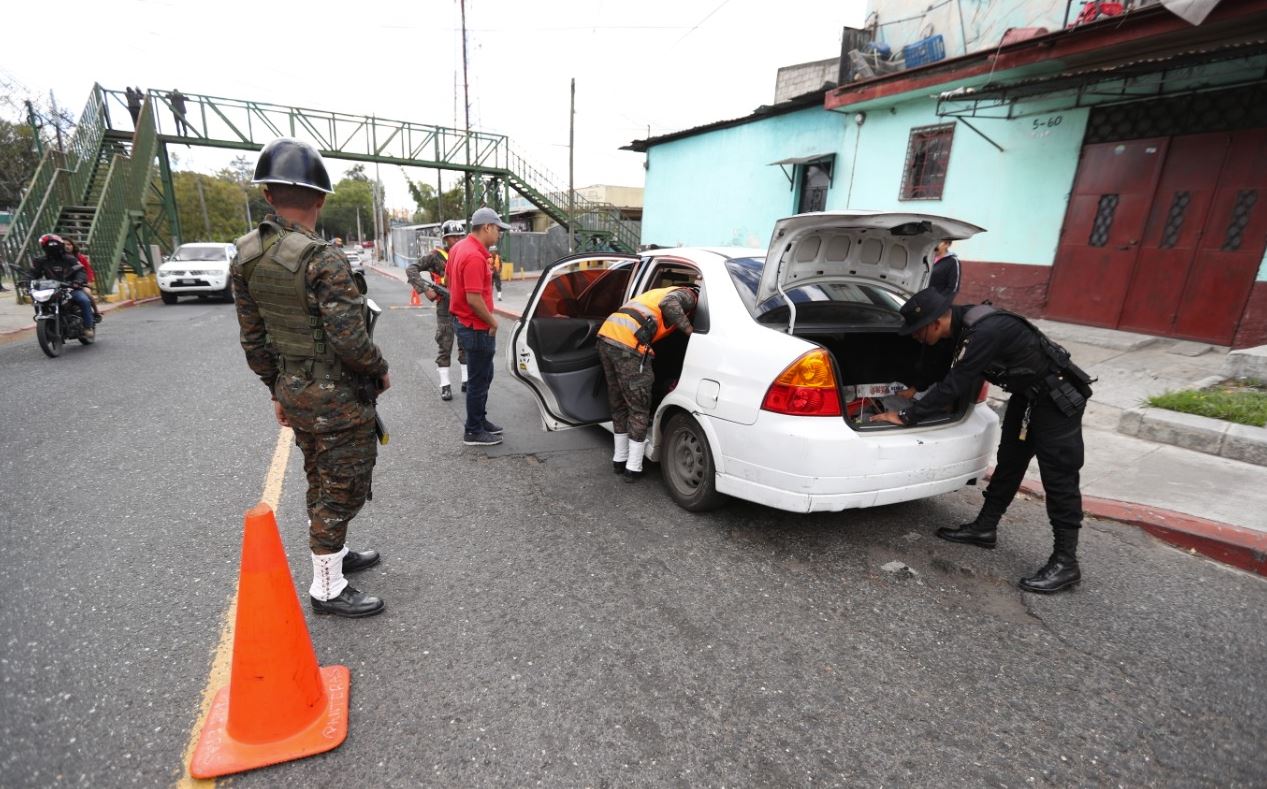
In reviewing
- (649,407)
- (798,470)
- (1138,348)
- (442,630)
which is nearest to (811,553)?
(798,470)

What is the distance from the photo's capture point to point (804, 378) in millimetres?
Answer: 2852

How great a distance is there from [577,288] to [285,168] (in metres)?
2.89

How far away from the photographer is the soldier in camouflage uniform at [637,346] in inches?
139

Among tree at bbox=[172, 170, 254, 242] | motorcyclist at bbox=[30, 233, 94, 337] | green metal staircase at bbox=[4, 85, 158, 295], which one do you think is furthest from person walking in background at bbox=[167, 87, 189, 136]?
tree at bbox=[172, 170, 254, 242]

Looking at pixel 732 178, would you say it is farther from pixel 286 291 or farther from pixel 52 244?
pixel 286 291

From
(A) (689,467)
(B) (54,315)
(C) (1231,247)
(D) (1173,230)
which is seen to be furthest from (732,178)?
(B) (54,315)

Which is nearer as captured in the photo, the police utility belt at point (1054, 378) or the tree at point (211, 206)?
the police utility belt at point (1054, 378)

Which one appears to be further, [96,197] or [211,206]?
[211,206]

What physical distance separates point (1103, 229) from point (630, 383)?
7634 mm

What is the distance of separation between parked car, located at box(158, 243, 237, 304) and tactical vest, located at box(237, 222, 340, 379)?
568 inches

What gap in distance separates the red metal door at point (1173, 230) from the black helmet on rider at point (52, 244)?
14.5 m

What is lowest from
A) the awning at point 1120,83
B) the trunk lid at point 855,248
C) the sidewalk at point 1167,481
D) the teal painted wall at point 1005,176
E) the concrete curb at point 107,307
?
the concrete curb at point 107,307

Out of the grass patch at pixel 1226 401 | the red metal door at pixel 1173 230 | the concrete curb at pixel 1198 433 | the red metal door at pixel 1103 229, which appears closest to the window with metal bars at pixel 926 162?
the red metal door at pixel 1103 229

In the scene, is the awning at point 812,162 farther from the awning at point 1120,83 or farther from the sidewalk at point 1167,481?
the sidewalk at point 1167,481
